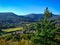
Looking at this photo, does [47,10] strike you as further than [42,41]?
Yes

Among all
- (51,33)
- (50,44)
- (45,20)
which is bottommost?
(50,44)

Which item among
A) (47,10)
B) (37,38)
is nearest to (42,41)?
(37,38)

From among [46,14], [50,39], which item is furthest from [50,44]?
[46,14]

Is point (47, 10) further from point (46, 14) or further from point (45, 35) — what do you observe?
point (45, 35)

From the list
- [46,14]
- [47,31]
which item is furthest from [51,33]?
[46,14]

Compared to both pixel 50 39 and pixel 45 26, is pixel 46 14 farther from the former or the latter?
pixel 50 39

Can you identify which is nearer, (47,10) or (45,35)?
(45,35)

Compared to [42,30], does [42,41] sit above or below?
below

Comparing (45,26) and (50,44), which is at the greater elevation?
(45,26)
